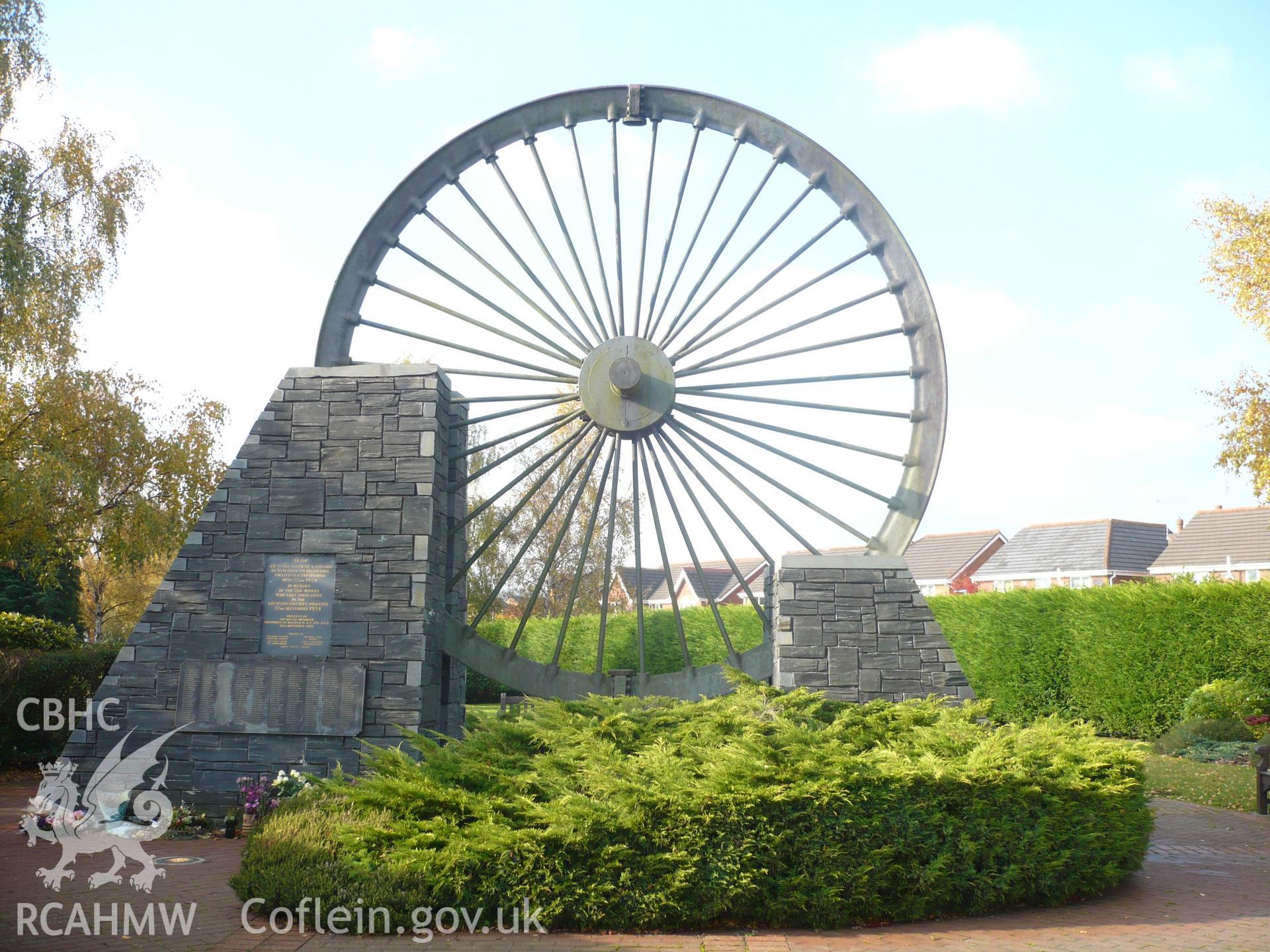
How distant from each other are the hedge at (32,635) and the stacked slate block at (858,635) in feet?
29.0

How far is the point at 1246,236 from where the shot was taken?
13.5 metres

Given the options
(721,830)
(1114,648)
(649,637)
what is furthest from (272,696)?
(649,637)

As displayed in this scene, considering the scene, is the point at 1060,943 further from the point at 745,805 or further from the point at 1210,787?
the point at 1210,787

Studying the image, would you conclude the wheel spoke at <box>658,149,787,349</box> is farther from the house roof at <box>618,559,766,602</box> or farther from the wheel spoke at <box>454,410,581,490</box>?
the house roof at <box>618,559,766,602</box>

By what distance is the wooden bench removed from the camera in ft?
28.3

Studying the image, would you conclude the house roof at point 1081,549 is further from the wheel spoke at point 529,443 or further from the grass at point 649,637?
the wheel spoke at point 529,443

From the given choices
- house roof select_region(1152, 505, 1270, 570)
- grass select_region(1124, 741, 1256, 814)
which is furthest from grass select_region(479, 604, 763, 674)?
house roof select_region(1152, 505, 1270, 570)

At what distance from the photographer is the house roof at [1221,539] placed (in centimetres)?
2708

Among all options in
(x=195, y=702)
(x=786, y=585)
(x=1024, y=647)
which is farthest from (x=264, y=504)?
(x=1024, y=647)

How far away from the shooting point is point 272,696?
7.55 meters

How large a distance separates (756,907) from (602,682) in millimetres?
3808

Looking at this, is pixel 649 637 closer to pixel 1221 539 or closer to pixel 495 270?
pixel 495 270

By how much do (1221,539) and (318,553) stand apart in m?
27.9

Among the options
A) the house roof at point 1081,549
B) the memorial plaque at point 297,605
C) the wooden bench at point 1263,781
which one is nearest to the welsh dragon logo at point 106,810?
the memorial plaque at point 297,605
